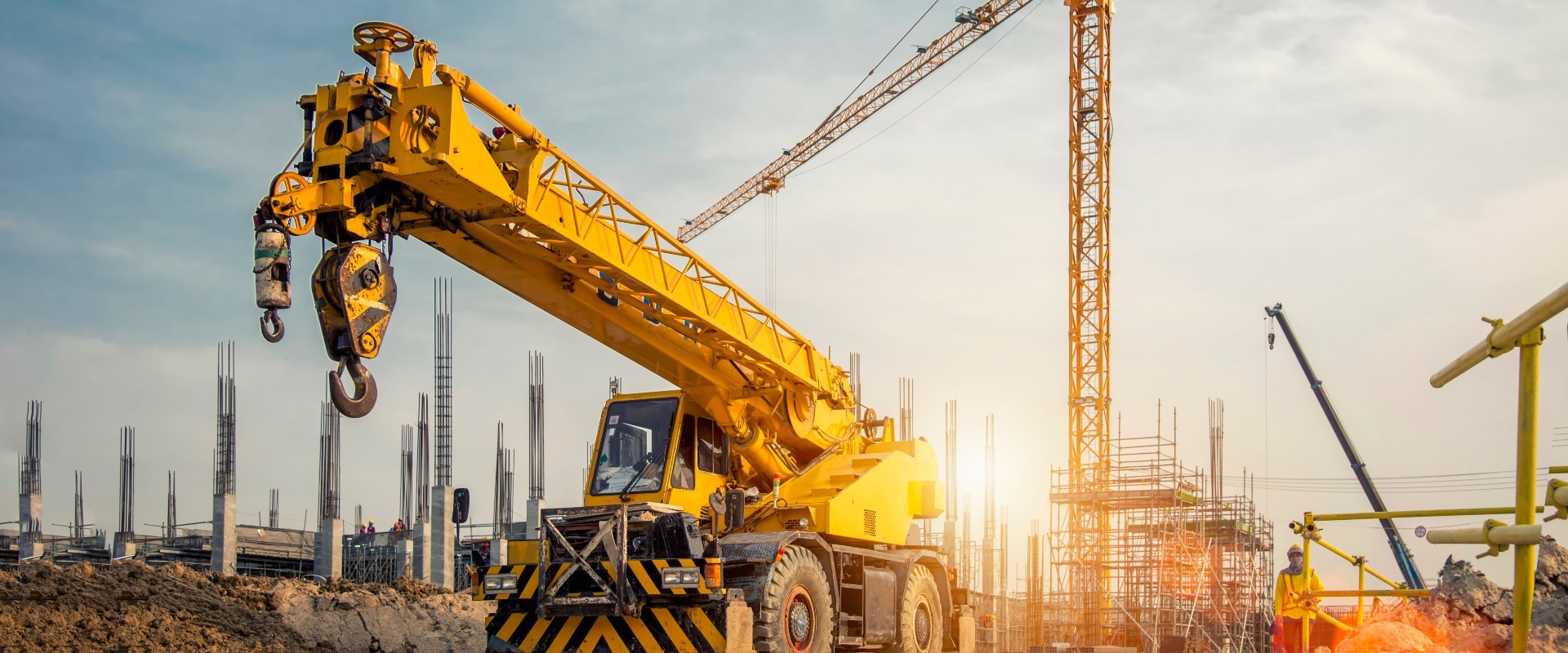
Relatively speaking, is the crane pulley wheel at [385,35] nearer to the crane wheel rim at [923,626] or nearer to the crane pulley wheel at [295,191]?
the crane pulley wheel at [295,191]

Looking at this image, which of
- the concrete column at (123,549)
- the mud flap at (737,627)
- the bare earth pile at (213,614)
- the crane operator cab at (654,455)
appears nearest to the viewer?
the mud flap at (737,627)

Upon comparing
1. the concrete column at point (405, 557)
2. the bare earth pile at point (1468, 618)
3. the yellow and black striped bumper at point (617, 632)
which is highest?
the bare earth pile at point (1468, 618)

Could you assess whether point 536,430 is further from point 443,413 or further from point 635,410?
point 635,410

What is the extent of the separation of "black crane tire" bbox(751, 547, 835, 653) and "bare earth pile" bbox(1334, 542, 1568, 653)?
5117mm

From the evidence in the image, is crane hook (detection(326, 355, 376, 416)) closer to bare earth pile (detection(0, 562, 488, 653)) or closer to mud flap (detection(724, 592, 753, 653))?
mud flap (detection(724, 592, 753, 653))

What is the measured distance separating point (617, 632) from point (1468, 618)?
22.1 feet

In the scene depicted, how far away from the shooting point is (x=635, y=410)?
1387cm

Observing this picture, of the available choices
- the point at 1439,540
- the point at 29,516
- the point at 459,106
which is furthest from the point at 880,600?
the point at 29,516

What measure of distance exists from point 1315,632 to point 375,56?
11.2 meters

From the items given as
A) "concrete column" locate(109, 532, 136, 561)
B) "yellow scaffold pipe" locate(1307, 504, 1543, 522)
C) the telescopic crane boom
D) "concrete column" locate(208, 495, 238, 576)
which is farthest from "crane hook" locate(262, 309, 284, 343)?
the telescopic crane boom

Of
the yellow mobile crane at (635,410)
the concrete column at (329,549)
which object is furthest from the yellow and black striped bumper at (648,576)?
the concrete column at (329,549)

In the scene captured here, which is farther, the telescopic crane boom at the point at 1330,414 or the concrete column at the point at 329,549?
the telescopic crane boom at the point at 1330,414

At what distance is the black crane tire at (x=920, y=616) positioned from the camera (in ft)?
47.5

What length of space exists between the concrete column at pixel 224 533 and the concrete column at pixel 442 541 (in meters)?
4.22
